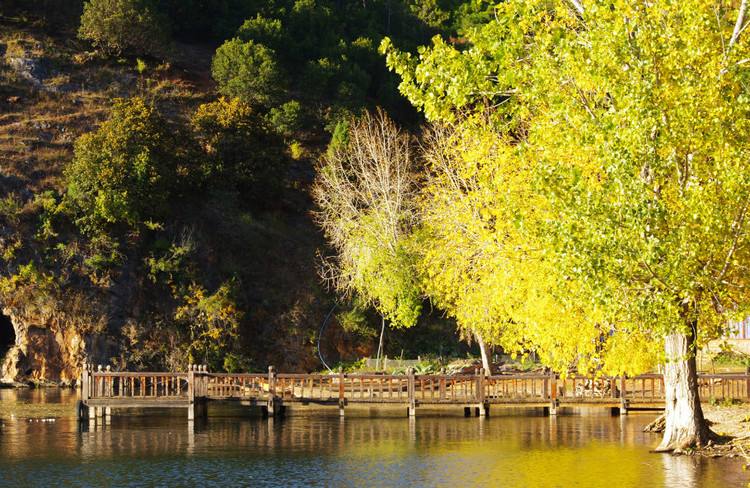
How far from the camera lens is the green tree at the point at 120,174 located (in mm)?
59781

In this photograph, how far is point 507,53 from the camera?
27.1m

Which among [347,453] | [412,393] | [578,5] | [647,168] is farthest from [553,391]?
[578,5]

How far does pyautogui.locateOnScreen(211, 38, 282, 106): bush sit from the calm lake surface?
3918 cm

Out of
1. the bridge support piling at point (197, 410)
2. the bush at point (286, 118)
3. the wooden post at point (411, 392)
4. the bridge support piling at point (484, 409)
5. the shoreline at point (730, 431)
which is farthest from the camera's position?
the bush at point (286, 118)

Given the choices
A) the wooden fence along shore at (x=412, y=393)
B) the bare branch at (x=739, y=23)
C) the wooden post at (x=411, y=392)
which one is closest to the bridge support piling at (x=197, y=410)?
the wooden fence along shore at (x=412, y=393)

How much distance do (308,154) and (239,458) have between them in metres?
48.8

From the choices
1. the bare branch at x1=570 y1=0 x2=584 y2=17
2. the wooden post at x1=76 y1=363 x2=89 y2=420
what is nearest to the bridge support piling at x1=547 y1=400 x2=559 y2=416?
the bare branch at x1=570 y1=0 x2=584 y2=17

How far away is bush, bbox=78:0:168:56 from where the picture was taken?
258 feet

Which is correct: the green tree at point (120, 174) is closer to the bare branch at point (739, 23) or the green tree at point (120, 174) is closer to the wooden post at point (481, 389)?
A: the wooden post at point (481, 389)

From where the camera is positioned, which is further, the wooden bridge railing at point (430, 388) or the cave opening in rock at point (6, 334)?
the cave opening in rock at point (6, 334)

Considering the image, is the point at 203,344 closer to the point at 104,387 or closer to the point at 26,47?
the point at 104,387

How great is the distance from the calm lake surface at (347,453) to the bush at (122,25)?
146 feet

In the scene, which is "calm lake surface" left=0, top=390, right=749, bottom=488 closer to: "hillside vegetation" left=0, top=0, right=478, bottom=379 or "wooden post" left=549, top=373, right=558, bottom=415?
"wooden post" left=549, top=373, right=558, bottom=415

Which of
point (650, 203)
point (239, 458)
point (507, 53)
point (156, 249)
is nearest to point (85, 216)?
point (156, 249)
